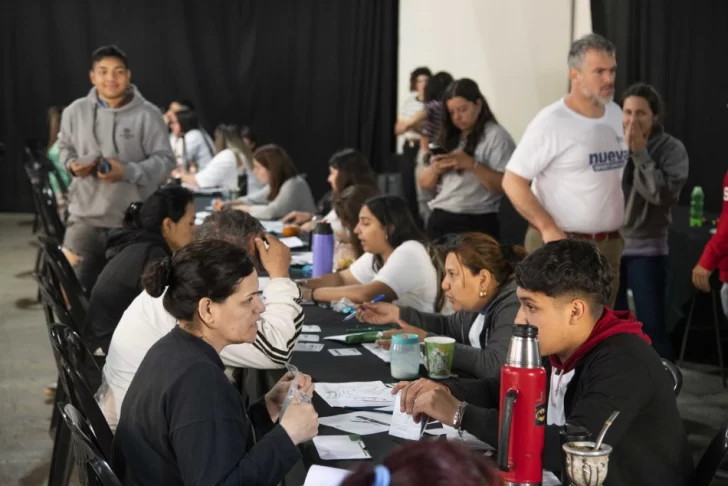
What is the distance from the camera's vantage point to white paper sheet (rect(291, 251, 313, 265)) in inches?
175

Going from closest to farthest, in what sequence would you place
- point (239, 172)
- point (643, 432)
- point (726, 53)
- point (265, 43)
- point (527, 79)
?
point (643, 432), point (726, 53), point (239, 172), point (527, 79), point (265, 43)

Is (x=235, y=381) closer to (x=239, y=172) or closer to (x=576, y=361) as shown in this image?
(x=576, y=361)

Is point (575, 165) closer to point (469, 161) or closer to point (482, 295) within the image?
point (469, 161)

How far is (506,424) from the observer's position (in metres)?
1.62

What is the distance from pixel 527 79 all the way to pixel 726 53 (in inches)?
70.8

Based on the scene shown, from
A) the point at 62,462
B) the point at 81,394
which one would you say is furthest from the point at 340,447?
the point at 62,462

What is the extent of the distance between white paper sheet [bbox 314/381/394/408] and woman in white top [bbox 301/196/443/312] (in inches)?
42.4

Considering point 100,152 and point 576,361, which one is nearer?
point 576,361

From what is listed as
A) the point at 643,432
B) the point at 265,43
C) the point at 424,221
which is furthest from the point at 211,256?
the point at 265,43

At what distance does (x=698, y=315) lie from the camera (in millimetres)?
4961

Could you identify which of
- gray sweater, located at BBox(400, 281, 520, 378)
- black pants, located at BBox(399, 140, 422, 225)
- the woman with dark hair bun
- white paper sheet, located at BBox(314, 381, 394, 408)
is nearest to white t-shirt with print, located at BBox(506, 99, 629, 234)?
gray sweater, located at BBox(400, 281, 520, 378)

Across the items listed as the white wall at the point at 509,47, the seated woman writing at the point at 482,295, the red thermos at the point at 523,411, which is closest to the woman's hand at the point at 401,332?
the seated woman writing at the point at 482,295

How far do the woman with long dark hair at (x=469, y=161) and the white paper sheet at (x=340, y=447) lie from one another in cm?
268

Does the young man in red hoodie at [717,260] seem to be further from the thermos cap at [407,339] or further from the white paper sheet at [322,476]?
the white paper sheet at [322,476]
